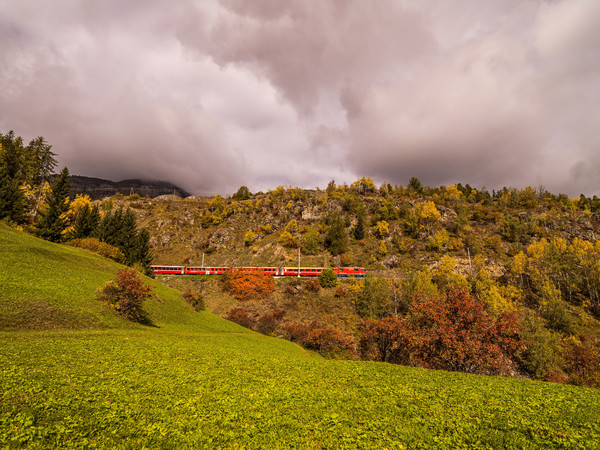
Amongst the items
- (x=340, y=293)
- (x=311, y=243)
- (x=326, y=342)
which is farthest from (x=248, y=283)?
(x=311, y=243)

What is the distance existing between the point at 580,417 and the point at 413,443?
25.1ft

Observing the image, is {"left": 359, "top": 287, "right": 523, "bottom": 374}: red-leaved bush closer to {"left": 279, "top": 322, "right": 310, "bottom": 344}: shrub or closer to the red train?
{"left": 279, "top": 322, "right": 310, "bottom": 344}: shrub

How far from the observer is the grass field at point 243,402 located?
7.40 meters

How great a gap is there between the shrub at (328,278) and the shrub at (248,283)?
15655 millimetres

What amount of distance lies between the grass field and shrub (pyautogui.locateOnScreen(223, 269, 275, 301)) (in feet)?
191

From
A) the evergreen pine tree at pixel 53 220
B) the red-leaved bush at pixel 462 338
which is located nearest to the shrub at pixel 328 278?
the red-leaved bush at pixel 462 338

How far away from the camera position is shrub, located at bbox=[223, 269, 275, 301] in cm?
7469

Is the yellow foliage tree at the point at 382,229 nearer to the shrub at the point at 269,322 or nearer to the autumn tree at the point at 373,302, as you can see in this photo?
the autumn tree at the point at 373,302

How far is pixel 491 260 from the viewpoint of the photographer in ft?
304

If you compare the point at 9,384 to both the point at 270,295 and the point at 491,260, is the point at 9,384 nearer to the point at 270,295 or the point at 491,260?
the point at 270,295

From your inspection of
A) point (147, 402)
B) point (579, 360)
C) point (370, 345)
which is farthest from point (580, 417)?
point (579, 360)

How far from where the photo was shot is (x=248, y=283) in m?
76.9

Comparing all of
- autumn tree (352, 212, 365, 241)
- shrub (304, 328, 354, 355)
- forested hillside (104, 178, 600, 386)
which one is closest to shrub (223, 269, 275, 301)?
forested hillside (104, 178, 600, 386)

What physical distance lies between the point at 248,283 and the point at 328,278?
24.9 metres
